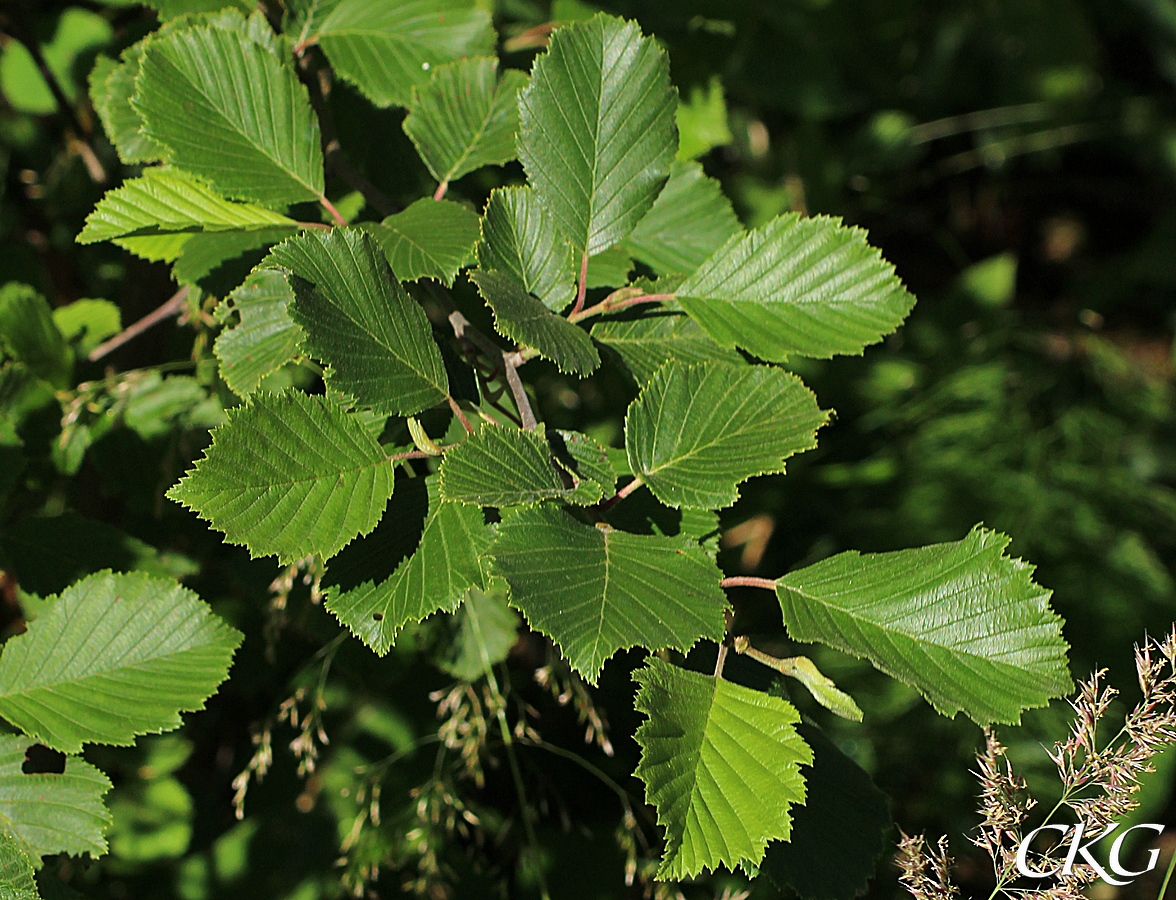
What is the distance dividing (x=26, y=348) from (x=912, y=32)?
227 centimetres

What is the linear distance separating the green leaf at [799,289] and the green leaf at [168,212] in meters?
0.36

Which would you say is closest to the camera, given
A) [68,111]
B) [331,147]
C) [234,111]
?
[234,111]

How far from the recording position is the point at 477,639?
1144 mm

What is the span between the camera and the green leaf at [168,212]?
0.87m

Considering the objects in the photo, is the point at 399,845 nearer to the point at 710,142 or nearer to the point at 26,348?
the point at 26,348

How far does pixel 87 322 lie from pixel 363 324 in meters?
0.75

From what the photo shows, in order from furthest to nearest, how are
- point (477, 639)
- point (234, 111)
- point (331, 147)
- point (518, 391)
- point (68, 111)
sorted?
point (68, 111) → point (477, 639) → point (331, 147) → point (234, 111) → point (518, 391)

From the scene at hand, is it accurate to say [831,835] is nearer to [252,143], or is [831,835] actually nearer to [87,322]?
[252,143]

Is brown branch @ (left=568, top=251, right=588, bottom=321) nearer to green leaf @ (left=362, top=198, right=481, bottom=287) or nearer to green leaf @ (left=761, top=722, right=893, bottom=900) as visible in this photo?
green leaf @ (left=362, top=198, right=481, bottom=287)

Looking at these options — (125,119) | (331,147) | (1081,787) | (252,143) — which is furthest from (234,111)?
(1081,787)

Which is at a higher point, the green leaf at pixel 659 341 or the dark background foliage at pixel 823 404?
the green leaf at pixel 659 341

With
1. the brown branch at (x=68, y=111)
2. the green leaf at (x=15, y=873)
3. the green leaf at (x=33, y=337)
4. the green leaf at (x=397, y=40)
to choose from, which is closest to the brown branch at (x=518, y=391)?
the green leaf at (x=397, y=40)

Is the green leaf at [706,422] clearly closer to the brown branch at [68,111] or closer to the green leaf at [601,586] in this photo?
the green leaf at [601,586]

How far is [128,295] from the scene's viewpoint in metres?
1.44
